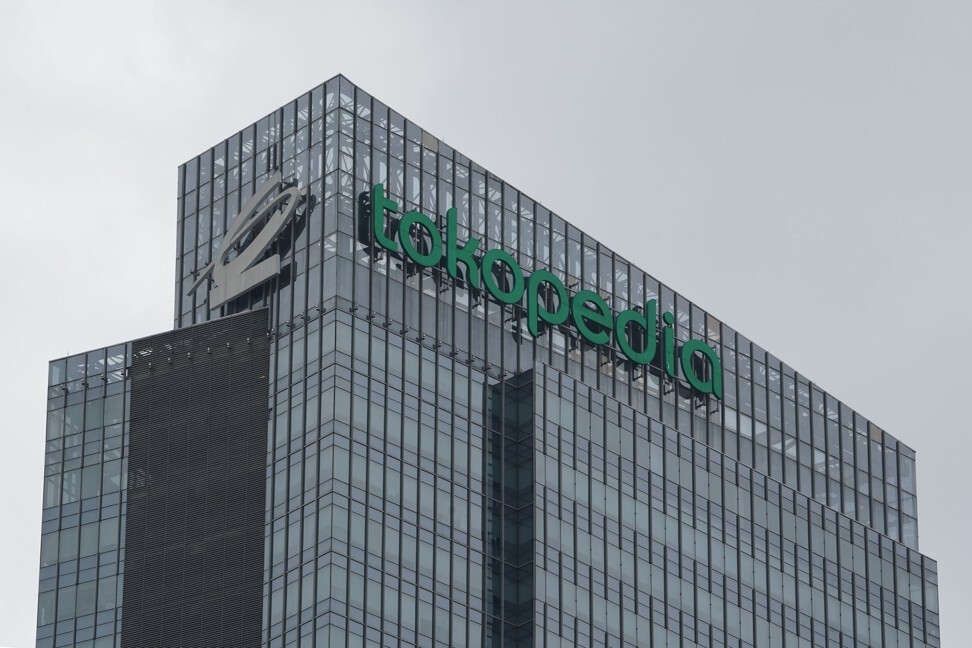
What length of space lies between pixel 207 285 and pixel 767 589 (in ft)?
133

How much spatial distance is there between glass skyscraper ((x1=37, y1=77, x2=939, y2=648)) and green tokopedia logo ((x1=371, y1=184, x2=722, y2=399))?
0.60 ft

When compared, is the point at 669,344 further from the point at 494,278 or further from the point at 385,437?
the point at 385,437

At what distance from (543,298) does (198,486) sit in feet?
81.6

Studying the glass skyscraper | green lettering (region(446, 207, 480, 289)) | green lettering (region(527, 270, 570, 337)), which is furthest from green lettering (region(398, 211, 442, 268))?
green lettering (region(527, 270, 570, 337))

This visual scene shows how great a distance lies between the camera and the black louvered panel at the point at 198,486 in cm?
14038

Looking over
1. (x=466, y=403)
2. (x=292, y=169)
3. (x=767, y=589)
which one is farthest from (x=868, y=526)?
(x=292, y=169)

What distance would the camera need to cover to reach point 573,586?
15012 cm

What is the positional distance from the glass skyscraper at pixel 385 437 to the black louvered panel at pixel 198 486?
0.49 ft

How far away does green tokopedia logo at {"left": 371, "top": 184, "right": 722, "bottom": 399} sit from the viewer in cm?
14775

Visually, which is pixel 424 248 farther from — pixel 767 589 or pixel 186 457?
pixel 767 589

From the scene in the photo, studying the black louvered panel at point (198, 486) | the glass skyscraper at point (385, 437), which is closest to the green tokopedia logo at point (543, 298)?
the glass skyscraper at point (385, 437)

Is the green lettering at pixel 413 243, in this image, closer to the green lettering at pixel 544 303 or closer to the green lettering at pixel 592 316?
the green lettering at pixel 544 303

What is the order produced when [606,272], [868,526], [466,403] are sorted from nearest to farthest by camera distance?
[466,403] < [606,272] < [868,526]

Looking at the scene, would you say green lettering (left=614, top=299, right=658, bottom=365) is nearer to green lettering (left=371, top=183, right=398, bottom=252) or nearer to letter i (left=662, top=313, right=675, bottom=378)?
letter i (left=662, top=313, right=675, bottom=378)
